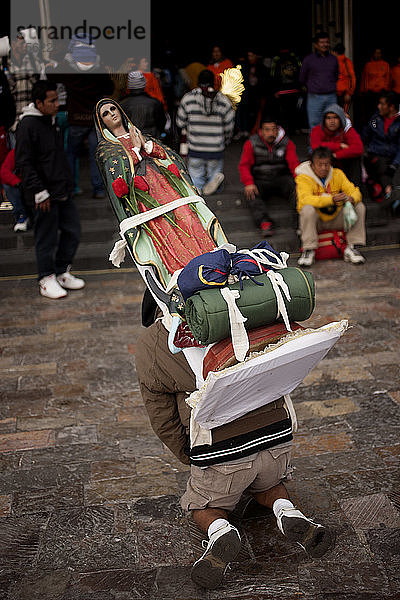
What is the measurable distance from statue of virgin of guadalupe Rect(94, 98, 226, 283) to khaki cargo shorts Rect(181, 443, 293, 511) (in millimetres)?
793

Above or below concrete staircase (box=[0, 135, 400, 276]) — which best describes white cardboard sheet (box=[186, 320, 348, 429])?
above

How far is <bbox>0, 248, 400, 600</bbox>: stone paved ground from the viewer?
272cm

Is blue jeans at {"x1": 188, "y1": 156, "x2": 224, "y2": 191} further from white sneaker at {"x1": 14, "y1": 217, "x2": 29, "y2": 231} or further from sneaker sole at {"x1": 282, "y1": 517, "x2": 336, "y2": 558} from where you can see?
sneaker sole at {"x1": 282, "y1": 517, "x2": 336, "y2": 558}

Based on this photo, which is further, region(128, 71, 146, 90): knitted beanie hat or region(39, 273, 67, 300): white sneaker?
region(128, 71, 146, 90): knitted beanie hat

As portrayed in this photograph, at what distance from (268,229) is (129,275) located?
1.72m

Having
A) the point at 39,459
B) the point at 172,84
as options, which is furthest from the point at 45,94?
the point at 172,84

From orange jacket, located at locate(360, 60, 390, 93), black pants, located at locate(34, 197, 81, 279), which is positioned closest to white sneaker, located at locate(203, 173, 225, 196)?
black pants, located at locate(34, 197, 81, 279)

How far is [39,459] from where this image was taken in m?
3.69

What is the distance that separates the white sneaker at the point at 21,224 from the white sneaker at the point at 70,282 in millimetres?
1219

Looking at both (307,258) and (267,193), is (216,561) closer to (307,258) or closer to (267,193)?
(307,258)

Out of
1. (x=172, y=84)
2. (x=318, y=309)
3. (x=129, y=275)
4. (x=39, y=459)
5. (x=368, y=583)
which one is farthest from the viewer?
(x=172, y=84)

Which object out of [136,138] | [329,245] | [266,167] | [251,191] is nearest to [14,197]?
[251,191]

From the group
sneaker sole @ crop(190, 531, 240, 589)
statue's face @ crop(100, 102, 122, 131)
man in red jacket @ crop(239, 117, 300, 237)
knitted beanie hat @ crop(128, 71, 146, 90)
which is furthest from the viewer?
man in red jacket @ crop(239, 117, 300, 237)

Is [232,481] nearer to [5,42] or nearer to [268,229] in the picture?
[268,229]
